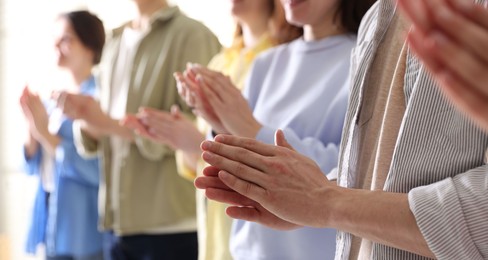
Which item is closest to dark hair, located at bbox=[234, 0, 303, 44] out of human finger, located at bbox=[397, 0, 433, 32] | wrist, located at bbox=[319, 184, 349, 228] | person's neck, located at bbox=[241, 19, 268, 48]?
person's neck, located at bbox=[241, 19, 268, 48]

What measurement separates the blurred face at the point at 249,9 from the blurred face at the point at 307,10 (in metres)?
0.37

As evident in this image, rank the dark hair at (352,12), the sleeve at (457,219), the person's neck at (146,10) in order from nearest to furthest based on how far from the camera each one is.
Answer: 1. the sleeve at (457,219)
2. the dark hair at (352,12)
3. the person's neck at (146,10)

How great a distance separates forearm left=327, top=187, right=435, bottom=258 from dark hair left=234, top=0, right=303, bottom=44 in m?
0.88

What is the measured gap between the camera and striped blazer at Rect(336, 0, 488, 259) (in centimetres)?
89

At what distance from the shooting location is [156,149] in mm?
2334

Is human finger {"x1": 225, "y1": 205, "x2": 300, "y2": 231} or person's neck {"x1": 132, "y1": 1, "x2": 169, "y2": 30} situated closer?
human finger {"x1": 225, "y1": 205, "x2": 300, "y2": 231}

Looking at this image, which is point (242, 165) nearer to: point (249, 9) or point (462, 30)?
point (462, 30)

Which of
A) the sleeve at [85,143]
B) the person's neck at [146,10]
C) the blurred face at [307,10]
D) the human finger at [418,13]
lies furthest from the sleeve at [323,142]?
the sleeve at [85,143]

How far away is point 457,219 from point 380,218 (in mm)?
83

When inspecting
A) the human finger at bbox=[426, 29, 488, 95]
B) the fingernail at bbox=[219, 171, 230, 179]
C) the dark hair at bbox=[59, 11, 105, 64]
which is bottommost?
the dark hair at bbox=[59, 11, 105, 64]

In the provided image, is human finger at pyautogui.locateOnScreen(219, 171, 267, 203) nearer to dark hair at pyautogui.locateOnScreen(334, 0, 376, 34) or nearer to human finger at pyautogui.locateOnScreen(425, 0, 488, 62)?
human finger at pyautogui.locateOnScreen(425, 0, 488, 62)

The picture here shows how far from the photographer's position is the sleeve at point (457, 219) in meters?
0.89

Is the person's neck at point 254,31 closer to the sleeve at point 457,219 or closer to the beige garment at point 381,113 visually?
the beige garment at point 381,113

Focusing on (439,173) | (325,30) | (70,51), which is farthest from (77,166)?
(439,173)
